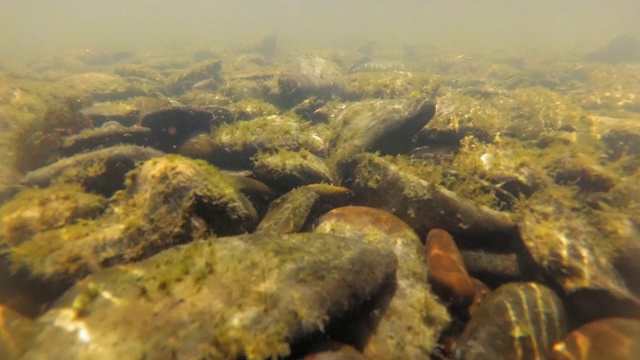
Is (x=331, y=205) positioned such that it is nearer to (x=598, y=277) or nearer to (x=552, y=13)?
(x=598, y=277)

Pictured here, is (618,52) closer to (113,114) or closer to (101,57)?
(113,114)

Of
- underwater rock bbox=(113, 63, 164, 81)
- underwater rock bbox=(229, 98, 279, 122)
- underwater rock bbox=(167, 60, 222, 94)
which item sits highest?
underwater rock bbox=(229, 98, 279, 122)

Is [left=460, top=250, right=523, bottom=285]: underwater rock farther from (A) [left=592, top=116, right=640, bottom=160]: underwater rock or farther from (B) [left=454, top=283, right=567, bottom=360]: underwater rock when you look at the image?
(A) [left=592, top=116, right=640, bottom=160]: underwater rock

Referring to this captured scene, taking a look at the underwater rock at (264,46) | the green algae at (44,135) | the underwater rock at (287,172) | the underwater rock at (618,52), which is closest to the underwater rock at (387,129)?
the underwater rock at (287,172)

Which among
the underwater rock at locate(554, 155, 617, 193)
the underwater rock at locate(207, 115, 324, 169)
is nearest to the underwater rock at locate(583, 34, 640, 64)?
the underwater rock at locate(554, 155, 617, 193)

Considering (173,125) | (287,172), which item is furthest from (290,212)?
(173,125)

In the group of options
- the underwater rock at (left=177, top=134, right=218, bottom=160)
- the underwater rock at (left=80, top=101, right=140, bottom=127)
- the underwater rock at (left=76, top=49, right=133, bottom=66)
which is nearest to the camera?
the underwater rock at (left=177, top=134, right=218, bottom=160)

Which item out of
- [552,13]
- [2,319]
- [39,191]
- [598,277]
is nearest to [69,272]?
[2,319]

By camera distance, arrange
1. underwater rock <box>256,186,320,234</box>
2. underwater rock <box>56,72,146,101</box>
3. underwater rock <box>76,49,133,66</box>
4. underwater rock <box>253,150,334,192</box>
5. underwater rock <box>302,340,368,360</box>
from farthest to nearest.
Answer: underwater rock <box>76,49,133,66</box>, underwater rock <box>56,72,146,101</box>, underwater rock <box>253,150,334,192</box>, underwater rock <box>256,186,320,234</box>, underwater rock <box>302,340,368,360</box>

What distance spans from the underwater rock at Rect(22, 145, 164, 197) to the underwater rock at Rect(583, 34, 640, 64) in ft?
118

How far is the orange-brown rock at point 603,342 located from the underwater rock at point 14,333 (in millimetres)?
4922

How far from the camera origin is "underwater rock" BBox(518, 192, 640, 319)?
396 cm

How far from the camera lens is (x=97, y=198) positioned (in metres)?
4.84

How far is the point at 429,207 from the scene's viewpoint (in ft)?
16.2
